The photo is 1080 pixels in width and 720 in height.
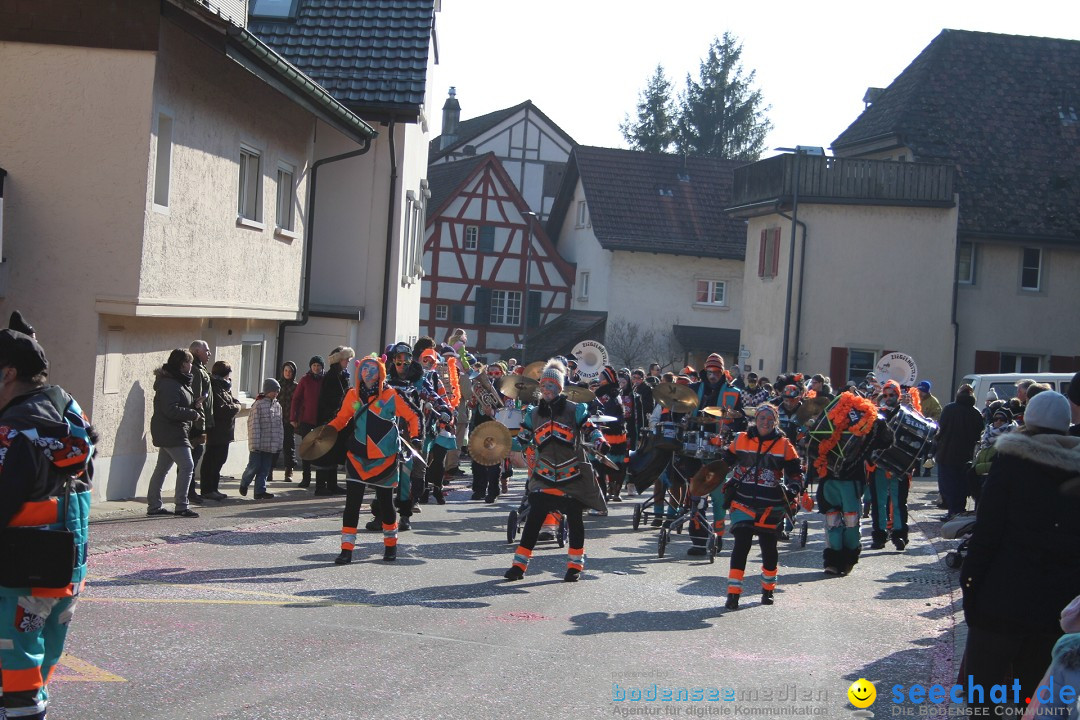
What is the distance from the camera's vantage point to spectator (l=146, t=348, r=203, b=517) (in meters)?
14.1

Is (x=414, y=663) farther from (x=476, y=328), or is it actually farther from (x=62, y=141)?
(x=476, y=328)

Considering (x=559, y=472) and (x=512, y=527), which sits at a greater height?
(x=559, y=472)

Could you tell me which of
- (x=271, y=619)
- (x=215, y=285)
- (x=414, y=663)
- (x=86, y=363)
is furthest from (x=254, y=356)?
(x=414, y=663)

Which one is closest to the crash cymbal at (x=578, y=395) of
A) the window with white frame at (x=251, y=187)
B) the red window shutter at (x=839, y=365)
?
the window with white frame at (x=251, y=187)

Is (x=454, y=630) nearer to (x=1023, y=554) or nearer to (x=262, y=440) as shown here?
(x=1023, y=554)

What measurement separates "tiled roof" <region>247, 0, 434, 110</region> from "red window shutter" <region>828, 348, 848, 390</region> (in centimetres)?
1711

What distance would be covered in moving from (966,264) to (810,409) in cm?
2308

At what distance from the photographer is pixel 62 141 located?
1427cm

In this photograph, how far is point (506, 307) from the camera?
54.2 metres

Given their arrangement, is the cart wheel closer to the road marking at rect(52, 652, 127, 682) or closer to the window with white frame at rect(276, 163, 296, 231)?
the road marking at rect(52, 652, 127, 682)

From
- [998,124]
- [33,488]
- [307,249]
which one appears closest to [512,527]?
[33,488]

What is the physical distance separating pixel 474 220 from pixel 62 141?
39542 mm

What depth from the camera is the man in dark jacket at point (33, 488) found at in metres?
5.50

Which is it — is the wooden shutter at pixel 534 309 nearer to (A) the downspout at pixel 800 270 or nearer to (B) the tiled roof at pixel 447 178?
(B) the tiled roof at pixel 447 178
